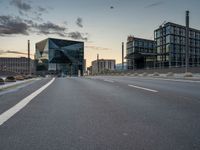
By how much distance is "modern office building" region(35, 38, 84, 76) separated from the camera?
112 meters

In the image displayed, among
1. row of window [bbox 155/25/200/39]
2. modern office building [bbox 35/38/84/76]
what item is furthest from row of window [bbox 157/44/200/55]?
modern office building [bbox 35/38/84/76]

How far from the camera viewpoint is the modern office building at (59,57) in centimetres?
11244

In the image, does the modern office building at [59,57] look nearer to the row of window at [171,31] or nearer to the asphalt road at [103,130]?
the row of window at [171,31]

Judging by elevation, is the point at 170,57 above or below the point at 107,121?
above

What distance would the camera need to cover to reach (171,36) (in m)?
80.8

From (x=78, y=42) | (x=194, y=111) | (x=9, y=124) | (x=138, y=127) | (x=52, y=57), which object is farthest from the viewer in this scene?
(x=78, y=42)

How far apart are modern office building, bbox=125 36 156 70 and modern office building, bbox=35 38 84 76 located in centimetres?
3237

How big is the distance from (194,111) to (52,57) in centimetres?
11120

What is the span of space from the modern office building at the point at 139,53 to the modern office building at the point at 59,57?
106 ft

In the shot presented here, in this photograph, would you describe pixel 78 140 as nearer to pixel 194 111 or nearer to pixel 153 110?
pixel 153 110

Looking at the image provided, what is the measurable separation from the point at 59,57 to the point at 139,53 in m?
48.2

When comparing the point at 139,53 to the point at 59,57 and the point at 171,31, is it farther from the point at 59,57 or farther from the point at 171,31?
the point at 59,57

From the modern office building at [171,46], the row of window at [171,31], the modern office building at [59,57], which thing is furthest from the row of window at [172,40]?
the modern office building at [59,57]

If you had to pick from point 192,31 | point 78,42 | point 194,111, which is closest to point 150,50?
point 192,31
